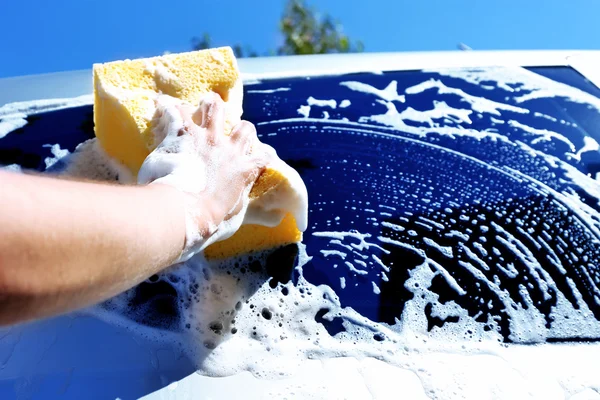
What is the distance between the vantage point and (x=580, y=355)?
99 centimetres

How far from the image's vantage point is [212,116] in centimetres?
111

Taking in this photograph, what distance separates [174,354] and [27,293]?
393 mm

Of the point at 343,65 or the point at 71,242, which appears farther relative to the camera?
the point at 343,65

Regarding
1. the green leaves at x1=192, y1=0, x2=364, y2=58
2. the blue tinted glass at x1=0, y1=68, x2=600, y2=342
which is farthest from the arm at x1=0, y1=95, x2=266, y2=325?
the green leaves at x1=192, y1=0, x2=364, y2=58

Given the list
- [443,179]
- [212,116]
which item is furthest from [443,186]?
[212,116]

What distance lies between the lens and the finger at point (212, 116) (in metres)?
1.08

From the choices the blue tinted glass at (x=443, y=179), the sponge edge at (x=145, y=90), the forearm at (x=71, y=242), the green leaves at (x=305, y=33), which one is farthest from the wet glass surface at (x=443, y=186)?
the green leaves at (x=305, y=33)

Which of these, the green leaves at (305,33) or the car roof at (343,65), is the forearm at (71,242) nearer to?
the car roof at (343,65)

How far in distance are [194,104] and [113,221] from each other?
1.76ft

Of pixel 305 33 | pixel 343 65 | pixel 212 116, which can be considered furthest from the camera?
pixel 305 33

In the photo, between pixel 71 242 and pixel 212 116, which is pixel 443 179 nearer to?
pixel 212 116

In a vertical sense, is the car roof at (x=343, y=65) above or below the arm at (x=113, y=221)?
above

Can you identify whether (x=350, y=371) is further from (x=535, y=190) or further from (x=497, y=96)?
(x=497, y=96)

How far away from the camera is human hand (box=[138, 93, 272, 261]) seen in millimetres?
906
